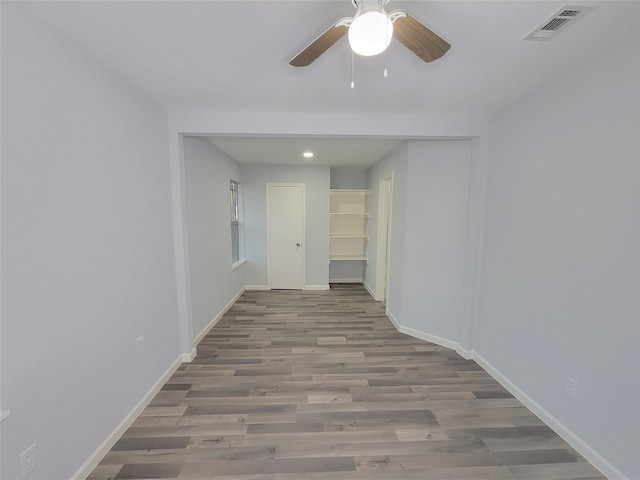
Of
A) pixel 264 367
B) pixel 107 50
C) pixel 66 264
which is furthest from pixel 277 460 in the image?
pixel 107 50

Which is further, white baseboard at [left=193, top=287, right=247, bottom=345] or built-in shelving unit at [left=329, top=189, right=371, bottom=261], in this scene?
built-in shelving unit at [left=329, top=189, right=371, bottom=261]

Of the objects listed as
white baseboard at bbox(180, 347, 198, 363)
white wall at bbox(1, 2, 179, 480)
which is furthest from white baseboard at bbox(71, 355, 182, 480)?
white baseboard at bbox(180, 347, 198, 363)

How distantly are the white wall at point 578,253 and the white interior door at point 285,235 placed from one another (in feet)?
11.1

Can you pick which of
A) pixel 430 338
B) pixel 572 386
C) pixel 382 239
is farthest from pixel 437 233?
pixel 572 386

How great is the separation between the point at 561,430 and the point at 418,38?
261 cm

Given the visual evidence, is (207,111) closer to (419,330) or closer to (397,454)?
(397,454)

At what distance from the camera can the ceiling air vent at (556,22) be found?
1207 mm

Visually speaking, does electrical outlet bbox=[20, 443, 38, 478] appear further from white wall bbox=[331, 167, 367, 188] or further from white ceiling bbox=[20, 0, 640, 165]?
white wall bbox=[331, 167, 367, 188]

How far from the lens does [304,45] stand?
4.92ft

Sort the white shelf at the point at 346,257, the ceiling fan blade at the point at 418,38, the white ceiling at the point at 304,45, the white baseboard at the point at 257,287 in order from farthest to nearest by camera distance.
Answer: the white shelf at the point at 346,257 < the white baseboard at the point at 257,287 < the white ceiling at the point at 304,45 < the ceiling fan blade at the point at 418,38

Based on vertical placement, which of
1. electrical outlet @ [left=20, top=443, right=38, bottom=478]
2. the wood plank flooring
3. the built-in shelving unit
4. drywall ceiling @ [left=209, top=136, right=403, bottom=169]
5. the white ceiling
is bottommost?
the wood plank flooring

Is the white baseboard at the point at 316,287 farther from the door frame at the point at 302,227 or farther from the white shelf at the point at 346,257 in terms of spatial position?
the white shelf at the point at 346,257

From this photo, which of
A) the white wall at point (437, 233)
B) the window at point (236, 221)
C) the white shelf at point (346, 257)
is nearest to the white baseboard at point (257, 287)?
the window at point (236, 221)

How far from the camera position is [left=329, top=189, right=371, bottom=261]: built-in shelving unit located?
5.37 metres
